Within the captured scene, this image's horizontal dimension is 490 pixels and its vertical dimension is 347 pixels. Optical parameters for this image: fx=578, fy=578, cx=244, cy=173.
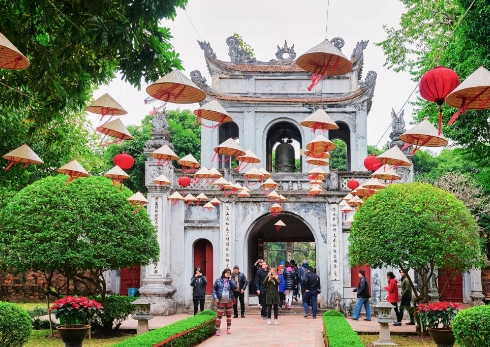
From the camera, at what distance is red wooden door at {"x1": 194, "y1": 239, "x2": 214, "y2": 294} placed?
2062 centimetres

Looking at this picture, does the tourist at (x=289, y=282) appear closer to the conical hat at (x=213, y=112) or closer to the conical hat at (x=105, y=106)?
the conical hat at (x=213, y=112)

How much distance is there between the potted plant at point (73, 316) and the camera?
986cm

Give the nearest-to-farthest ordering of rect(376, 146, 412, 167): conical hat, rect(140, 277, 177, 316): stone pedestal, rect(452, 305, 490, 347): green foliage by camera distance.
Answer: rect(452, 305, 490, 347): green foliage < rect(376, 146, 412, 167): conical hat < rect(140, 277, 177, 316): stone pedestal

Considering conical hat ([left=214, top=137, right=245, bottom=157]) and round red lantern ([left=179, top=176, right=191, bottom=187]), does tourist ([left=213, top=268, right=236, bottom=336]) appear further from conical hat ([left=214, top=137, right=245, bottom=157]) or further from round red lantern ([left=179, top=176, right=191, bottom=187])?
round red lantern ([left=179, top=176, right=191, bottom=187])

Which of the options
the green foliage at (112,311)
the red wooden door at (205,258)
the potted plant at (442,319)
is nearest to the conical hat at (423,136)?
the potted plant at (442,319)

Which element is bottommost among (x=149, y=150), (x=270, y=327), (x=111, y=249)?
(x=270, y=327)

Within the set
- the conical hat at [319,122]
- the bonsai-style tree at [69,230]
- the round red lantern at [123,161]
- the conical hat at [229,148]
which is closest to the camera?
the conical hat at [319,122]

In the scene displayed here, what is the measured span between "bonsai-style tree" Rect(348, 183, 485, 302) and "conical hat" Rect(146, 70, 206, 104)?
22.1ft

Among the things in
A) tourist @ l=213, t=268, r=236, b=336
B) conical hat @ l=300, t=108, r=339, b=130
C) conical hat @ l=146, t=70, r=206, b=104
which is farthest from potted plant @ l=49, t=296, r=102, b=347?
conical hat @ l=300, t=108, r=339, b=130

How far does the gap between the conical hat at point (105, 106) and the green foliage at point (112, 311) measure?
6.29 metres

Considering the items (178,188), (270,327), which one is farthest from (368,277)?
(178,188)

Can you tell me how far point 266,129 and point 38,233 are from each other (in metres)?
10.8

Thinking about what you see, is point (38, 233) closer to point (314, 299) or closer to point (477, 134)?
point (314, 299)

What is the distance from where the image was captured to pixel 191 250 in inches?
802
